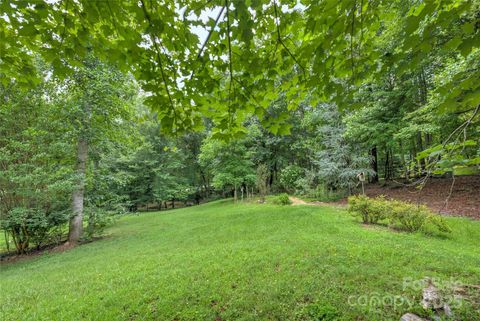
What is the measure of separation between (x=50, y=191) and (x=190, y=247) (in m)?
5.40

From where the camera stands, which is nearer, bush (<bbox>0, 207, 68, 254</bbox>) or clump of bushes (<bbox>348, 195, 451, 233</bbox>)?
clump of bushes (<bbox>348, 195, 451, 233</bbox>)

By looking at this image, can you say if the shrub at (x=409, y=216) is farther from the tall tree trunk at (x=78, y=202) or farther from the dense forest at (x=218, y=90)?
the tall tree trunk at (x=78, y=202)

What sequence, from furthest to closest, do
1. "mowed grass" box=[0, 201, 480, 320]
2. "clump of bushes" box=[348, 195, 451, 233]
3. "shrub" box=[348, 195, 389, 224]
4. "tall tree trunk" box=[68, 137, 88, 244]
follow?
"tall tree trunk" box=[68, 137, 88, 244] → "shrub" box=[348, 195, 389, 224] → "clump of bushes" box=[348, 195, 451, 233] → "mowed grass" box=[0, 201, 480, 320]

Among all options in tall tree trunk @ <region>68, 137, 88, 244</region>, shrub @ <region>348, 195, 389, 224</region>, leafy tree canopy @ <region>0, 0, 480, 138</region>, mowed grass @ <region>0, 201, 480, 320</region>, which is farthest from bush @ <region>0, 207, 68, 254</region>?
shrub @ <region>348, 195, 389, 224</region>

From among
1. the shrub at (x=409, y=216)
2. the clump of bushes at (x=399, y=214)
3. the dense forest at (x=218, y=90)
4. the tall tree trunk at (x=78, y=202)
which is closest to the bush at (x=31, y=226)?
the dense forest at (x=218, y=90)

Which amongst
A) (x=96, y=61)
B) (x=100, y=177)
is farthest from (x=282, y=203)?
(x=96, y=61)

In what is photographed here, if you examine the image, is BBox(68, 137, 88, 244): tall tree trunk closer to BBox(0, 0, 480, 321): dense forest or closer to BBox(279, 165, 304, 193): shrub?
BBox(0, 0, 480, 321): dense forest

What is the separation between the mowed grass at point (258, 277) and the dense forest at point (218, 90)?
168cm

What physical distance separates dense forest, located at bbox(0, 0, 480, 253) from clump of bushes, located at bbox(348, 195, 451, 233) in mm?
1423

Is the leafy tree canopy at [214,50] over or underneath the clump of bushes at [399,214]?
over

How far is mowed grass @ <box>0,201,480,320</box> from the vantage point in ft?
10.3

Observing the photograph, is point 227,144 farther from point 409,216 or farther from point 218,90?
point 409,216

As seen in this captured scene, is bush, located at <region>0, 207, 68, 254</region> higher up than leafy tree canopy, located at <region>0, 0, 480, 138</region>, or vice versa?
leafy tree canopy, located at <region>0, 0, 480, 138</region>

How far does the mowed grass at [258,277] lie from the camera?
3137mm
